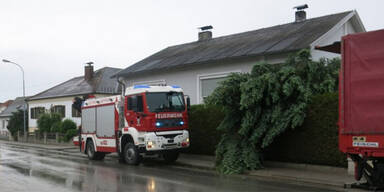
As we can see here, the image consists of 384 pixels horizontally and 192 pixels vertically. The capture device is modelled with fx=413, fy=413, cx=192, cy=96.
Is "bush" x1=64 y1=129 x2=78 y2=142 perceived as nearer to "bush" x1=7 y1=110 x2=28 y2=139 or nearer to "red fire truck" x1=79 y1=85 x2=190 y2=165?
"bush" x1=7 y1=110 x2=28 y2=139

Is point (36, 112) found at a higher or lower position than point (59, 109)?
lower

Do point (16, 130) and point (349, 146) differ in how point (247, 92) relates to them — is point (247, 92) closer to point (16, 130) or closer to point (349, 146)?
point (349, 146)

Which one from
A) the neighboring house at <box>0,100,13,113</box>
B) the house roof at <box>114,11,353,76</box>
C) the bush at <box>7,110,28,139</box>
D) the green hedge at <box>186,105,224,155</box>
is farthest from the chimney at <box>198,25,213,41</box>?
the neighboring house at <box>0,100,13,113</box>

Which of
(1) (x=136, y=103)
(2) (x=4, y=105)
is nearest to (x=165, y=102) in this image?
(1) (x=136, y=103)

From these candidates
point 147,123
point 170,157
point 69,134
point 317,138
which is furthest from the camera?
point 69,134

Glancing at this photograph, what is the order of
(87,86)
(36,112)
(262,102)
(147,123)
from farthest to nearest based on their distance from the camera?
1. (36,112)
2. (87,86)
3. (147,123)
4. (262,102)

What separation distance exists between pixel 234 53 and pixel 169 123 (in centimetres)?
551

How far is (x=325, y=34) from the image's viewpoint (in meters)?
17.4

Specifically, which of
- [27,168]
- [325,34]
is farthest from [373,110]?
[27,168]

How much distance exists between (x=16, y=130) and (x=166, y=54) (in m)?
26.8

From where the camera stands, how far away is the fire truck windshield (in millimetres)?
15227

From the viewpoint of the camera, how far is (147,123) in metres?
15.0

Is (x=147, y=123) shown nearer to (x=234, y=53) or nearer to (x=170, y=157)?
(x=170, y=157)

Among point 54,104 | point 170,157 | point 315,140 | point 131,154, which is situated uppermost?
point 54,104
